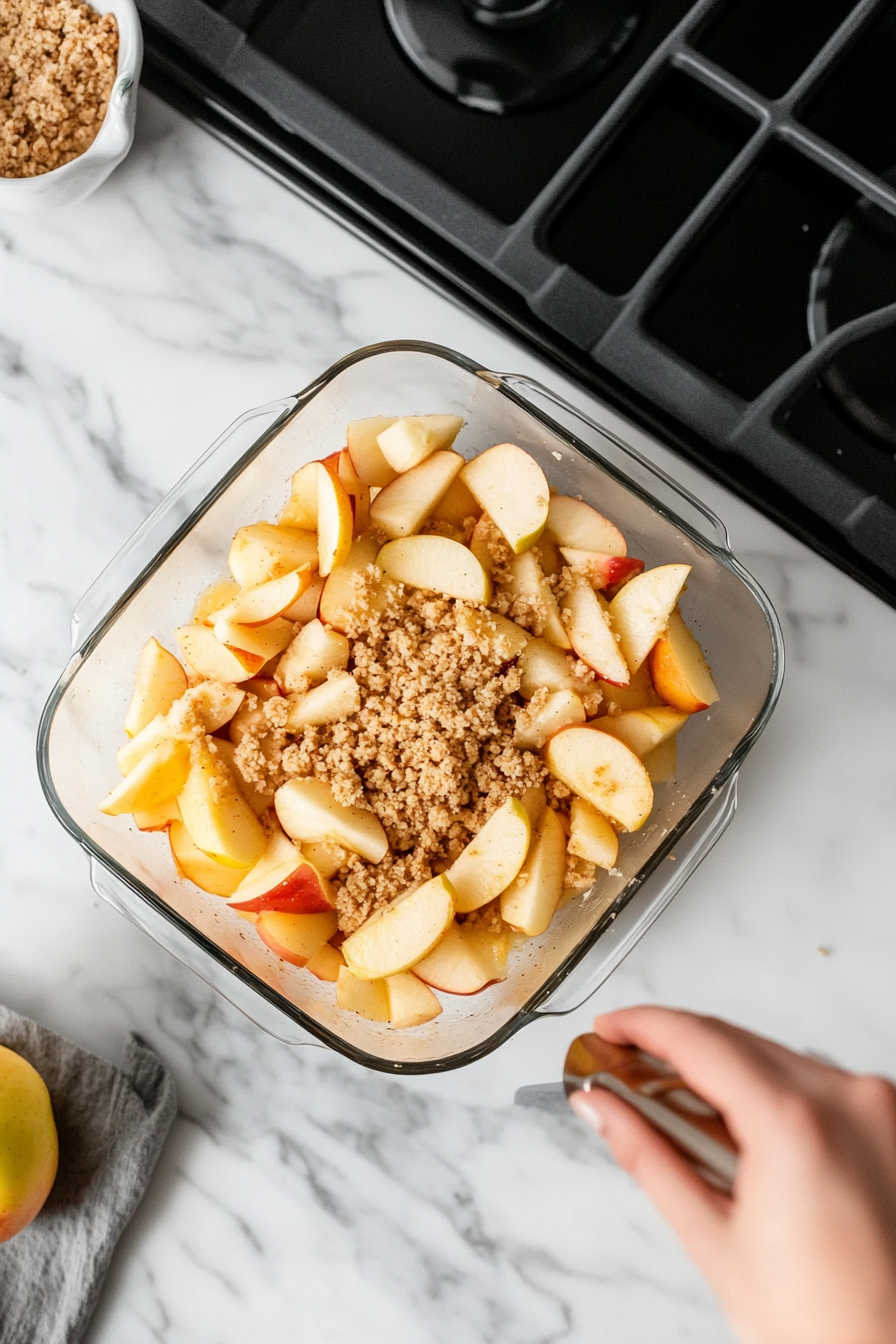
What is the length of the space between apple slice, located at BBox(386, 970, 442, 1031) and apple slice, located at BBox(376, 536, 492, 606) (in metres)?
0.34

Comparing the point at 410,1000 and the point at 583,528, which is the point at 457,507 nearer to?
the point at 583,528

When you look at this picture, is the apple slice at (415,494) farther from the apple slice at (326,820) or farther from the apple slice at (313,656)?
the apple slice at (326,820)

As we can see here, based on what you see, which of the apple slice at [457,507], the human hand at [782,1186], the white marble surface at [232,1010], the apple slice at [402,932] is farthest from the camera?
the white marble surface at [232,1010]

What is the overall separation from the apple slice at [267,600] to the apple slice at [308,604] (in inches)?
0.6

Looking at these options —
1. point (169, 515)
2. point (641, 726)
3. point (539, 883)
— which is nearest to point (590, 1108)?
point (539, 883)

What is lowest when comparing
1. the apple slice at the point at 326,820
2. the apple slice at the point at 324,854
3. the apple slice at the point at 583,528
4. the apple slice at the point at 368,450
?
the apple slice at the point at 324,854

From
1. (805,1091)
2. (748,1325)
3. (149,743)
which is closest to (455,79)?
(149,743)

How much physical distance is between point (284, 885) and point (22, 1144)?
399 mm

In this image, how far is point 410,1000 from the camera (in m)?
0.96

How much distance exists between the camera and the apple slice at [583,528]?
993 mm

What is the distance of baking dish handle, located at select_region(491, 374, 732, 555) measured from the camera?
1017 mm

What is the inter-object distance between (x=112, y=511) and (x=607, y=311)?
21.6 inches

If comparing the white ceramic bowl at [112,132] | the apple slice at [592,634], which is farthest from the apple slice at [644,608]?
the white ceramic bowl at [112,132]

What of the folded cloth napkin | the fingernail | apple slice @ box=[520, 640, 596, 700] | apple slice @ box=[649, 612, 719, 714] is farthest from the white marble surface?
the fingernail
